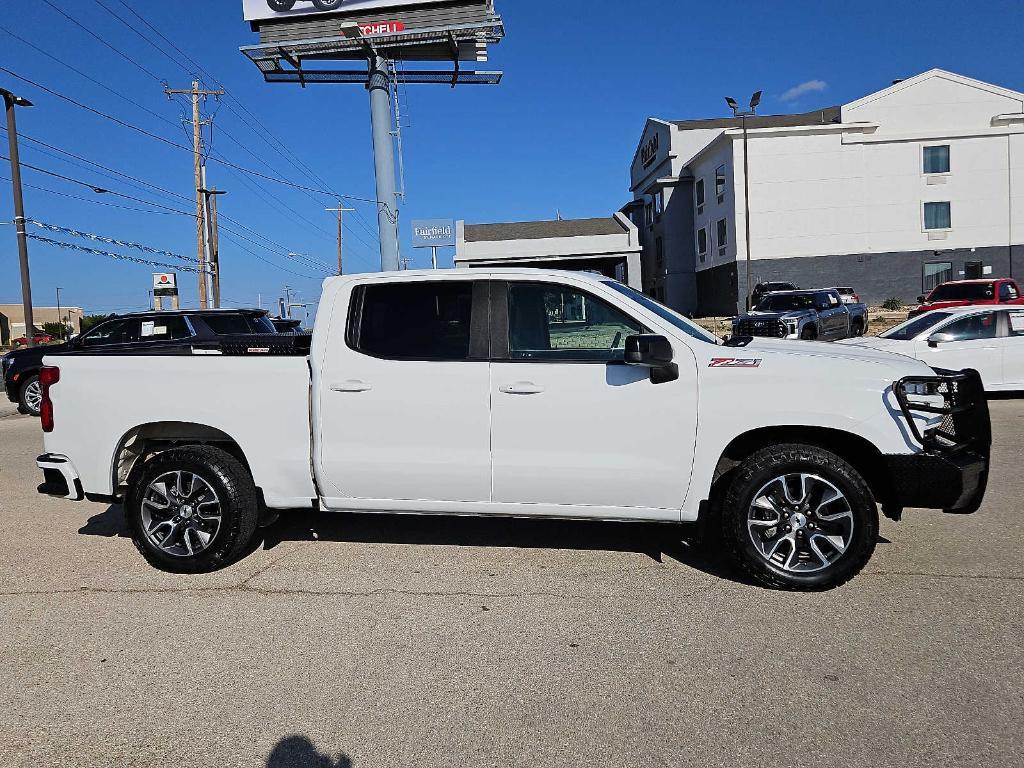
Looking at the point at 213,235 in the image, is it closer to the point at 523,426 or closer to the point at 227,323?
the point at 227,323

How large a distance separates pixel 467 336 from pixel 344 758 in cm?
257

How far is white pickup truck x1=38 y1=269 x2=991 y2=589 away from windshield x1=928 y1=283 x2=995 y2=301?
2038cm

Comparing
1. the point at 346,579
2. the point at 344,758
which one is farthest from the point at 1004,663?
the point at 346,579

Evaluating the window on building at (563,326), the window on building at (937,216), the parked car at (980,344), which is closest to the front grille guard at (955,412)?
the window on building at (563,326)

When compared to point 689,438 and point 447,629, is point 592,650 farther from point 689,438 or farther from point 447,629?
point 689,438

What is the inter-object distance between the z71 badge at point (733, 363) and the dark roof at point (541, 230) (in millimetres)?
40234

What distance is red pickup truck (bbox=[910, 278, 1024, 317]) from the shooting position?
21.3m

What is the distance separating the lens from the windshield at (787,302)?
2245cm

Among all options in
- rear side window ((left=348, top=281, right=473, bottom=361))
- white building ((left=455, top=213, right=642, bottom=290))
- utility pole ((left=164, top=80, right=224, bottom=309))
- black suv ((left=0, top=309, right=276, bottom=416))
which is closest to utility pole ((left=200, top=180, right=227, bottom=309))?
utility pole ((left=164, top=80, right=224, bottom=309))

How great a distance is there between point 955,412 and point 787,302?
1930cm

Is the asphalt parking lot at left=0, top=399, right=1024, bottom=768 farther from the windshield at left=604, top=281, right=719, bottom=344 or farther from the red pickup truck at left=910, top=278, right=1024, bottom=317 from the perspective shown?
the red pickup truck at left=910, top=278, right=1024, bottom=317

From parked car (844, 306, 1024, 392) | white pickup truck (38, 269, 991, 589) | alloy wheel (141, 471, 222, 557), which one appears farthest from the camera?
parked car (844, 306, 1024, 392)

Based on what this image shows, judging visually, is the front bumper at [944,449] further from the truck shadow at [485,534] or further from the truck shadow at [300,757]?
the truck shadow at [300,757]

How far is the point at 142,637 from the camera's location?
13.6 ft
